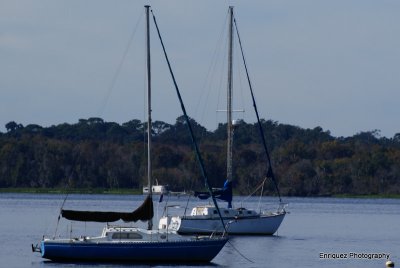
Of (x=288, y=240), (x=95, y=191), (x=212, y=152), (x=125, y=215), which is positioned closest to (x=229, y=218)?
(x=288, y=240)

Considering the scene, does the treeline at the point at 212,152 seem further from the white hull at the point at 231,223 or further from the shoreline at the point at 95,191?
the white hull at the point at 231,223

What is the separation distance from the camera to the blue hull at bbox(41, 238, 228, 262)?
5488 cm

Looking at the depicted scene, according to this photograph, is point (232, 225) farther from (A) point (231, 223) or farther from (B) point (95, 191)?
(B) point (95, 191)

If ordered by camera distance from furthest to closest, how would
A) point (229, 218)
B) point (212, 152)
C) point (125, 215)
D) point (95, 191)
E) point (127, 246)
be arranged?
point (95, 191) < point (212, 152) < point (229, 218) < point (125, 215) < point (127, 246)

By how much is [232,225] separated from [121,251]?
16993 millimetres

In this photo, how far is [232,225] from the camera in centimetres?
7125

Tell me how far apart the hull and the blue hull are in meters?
12.1

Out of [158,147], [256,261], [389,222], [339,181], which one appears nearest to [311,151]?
[339,181]

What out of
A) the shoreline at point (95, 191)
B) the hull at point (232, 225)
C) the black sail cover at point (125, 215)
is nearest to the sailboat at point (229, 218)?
the hull at point (232, 225)

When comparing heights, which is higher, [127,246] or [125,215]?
[125,215]

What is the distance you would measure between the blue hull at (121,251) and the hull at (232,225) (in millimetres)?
12101

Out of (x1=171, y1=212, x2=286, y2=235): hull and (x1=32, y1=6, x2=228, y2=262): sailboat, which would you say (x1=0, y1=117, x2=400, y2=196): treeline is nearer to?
(x1=171, y1=212, x2=286, y2=235): hull

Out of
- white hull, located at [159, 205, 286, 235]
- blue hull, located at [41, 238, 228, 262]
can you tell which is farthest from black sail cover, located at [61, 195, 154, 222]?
white hull, located at [159, 205, 286, 235]

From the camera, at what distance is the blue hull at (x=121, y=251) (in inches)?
2160
